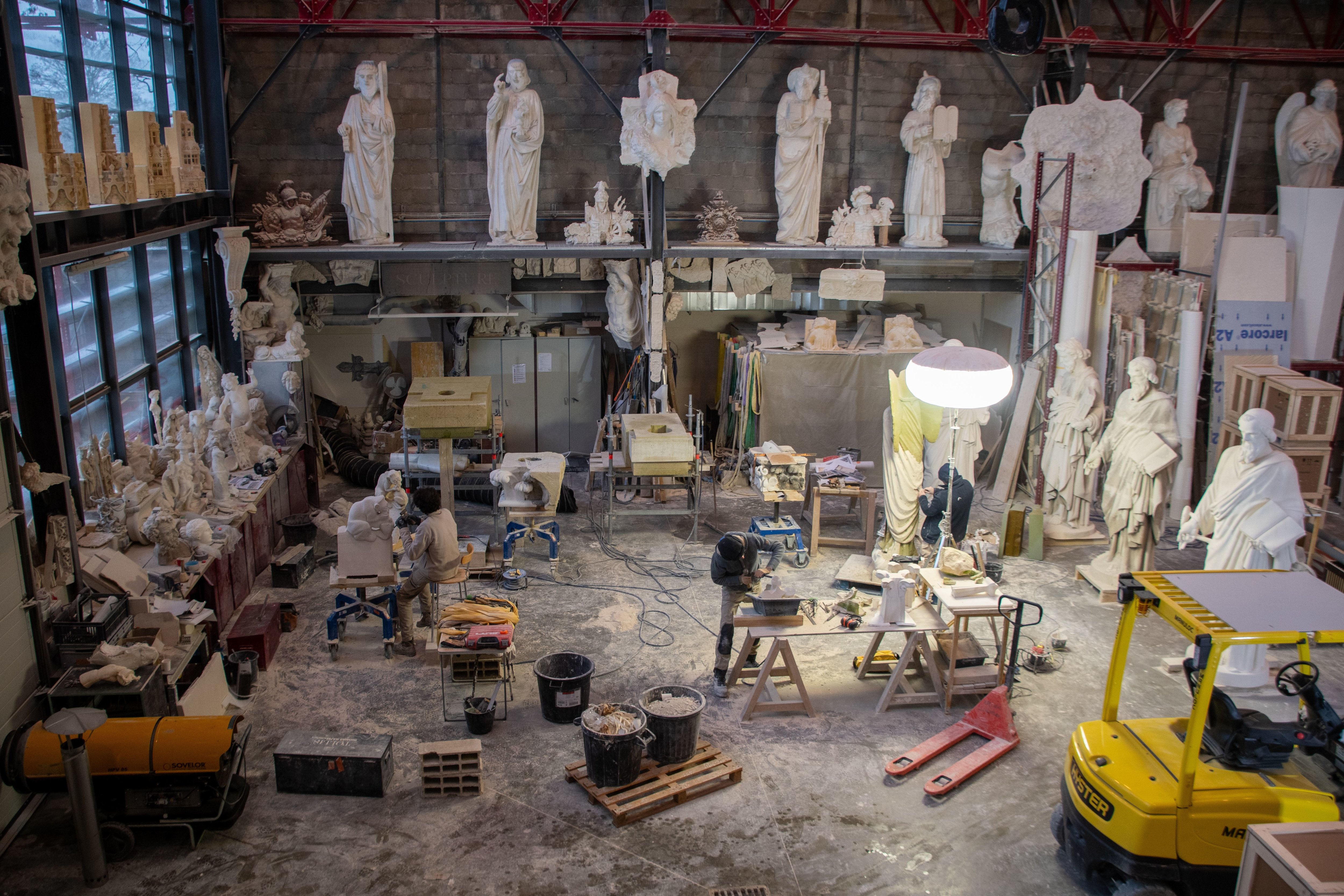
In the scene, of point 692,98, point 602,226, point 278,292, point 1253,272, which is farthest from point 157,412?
point 1253,272

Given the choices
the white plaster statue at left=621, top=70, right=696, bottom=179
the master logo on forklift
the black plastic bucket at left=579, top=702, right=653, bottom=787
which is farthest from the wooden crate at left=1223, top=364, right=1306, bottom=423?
the black plastic bucket at left=579, top=702, right=653, bottom=787

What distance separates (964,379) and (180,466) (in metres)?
6.95

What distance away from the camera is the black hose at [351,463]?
1305cm

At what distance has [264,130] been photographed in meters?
12.7

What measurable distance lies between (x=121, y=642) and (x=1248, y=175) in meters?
14.3

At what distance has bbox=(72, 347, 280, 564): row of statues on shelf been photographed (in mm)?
8555

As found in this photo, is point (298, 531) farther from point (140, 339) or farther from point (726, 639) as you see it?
point (726, 639)

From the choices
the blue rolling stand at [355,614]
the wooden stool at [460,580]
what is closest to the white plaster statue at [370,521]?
the blue rolling stand at [355,614]

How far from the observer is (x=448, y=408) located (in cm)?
1130

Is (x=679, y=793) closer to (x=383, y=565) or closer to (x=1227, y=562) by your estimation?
(x=383, y=565)

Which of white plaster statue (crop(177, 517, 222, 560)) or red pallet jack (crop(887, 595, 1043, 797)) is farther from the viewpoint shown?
white plaster statue (crop(177, 517, 222, 560))

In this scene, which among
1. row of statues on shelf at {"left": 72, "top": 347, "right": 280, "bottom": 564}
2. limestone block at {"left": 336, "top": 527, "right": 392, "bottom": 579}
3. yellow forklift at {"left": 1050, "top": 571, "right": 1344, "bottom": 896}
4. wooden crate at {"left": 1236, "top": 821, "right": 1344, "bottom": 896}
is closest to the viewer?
wooden crate at {"left": 1236, "top": 821, "right": 1344, "bottom": 896}

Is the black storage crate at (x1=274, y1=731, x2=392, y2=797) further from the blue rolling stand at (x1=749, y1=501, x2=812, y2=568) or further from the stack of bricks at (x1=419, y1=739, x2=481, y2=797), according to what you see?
the blue rolling stand at (x1=749, y1=501, x2=812, y2=568)

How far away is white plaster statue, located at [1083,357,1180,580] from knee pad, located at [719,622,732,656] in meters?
4.03
